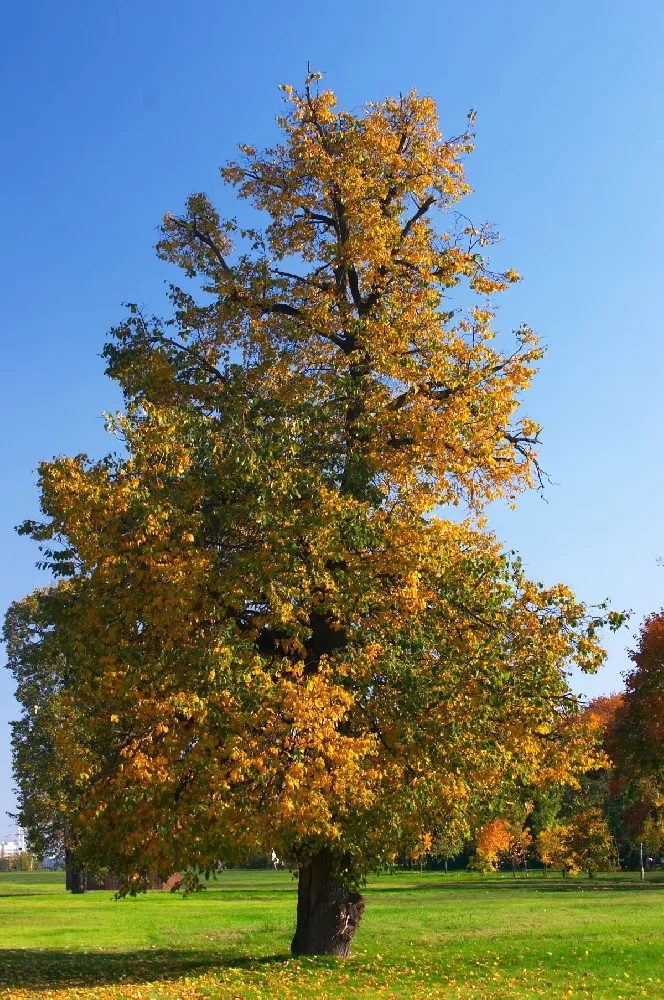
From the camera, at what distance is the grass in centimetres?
1602

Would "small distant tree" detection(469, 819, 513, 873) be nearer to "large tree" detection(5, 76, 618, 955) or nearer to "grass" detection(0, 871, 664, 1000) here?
"grass" detection(0, 871, 664, 1000)

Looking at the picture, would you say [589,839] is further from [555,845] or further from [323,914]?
[323,914]

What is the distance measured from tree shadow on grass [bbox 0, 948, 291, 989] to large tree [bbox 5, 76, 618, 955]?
1988mm

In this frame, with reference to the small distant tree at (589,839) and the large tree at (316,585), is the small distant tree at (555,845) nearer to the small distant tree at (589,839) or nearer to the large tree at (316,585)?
the small distant tree at (589,839)

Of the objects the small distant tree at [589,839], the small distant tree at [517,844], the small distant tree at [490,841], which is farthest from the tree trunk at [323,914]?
the small distant tree at [517,844]

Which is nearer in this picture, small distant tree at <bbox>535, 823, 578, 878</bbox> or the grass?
the grass

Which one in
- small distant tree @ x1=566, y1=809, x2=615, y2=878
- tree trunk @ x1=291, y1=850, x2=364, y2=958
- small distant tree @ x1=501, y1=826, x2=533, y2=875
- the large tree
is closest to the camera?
the large tree

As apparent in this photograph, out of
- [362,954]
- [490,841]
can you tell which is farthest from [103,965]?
[490,841]

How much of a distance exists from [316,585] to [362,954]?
9.45 m

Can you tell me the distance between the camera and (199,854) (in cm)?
1591

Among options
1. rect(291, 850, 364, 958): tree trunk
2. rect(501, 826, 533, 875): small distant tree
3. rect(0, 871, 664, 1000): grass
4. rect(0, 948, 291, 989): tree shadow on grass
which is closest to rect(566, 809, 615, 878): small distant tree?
rect(501, 826, 533, 875): small distant tree

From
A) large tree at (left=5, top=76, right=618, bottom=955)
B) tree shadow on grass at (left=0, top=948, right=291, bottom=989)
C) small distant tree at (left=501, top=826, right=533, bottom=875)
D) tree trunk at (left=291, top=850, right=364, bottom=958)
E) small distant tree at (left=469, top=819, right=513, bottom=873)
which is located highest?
large tree at (left=5, top=76, right=618, bottom=955)

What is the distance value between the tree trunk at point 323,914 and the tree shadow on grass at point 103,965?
2.38 ft

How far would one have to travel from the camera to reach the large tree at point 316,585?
50.4 ft
